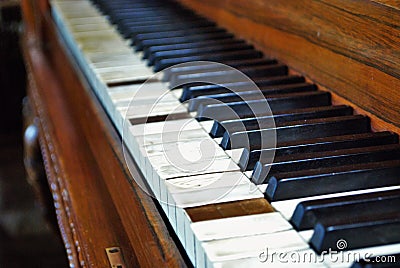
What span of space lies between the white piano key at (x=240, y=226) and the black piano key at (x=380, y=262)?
132mm

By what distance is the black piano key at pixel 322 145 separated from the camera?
109 centimetres

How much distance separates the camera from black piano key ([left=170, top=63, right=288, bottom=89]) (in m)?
1.57

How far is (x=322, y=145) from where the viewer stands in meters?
1.11

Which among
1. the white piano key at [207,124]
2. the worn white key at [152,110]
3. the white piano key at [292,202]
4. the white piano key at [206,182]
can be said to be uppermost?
the white piano key at [292,202]

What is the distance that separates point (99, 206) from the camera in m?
1.37

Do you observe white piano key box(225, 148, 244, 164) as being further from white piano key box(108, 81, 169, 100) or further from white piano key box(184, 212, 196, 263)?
white piano key box(108, 81, 169, 100)

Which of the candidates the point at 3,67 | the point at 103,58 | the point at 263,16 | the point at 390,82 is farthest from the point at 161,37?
the point at 3,67

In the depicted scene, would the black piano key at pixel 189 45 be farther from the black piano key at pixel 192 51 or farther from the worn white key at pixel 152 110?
the worn white key at pixel 152 110

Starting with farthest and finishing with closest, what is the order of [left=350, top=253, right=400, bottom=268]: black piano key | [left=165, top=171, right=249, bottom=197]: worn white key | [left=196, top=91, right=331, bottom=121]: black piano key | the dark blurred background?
the dark blurred background, [left=196, top=91, right=331, bottom=121]: black piano key, [left=165, top=171, right=249, bottom=197]: worn white key, [left=350, top=253, right=400, bottom=268]: black piano key

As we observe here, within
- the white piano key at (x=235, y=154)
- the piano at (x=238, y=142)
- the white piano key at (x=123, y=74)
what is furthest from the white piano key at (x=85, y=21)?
the white piano key at (x=235, y=154)

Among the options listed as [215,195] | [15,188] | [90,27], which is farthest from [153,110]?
[15,188]

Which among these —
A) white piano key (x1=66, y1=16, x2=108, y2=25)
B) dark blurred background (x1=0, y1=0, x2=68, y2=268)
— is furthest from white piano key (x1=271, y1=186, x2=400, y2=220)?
dark blurred background (x1=0, y1=0, x2=68, y2=268)

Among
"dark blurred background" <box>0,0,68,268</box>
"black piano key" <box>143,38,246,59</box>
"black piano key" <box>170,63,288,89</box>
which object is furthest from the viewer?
"dark blurred background" <box>0,0,68,268</box>

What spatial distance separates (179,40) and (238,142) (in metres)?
0.84
